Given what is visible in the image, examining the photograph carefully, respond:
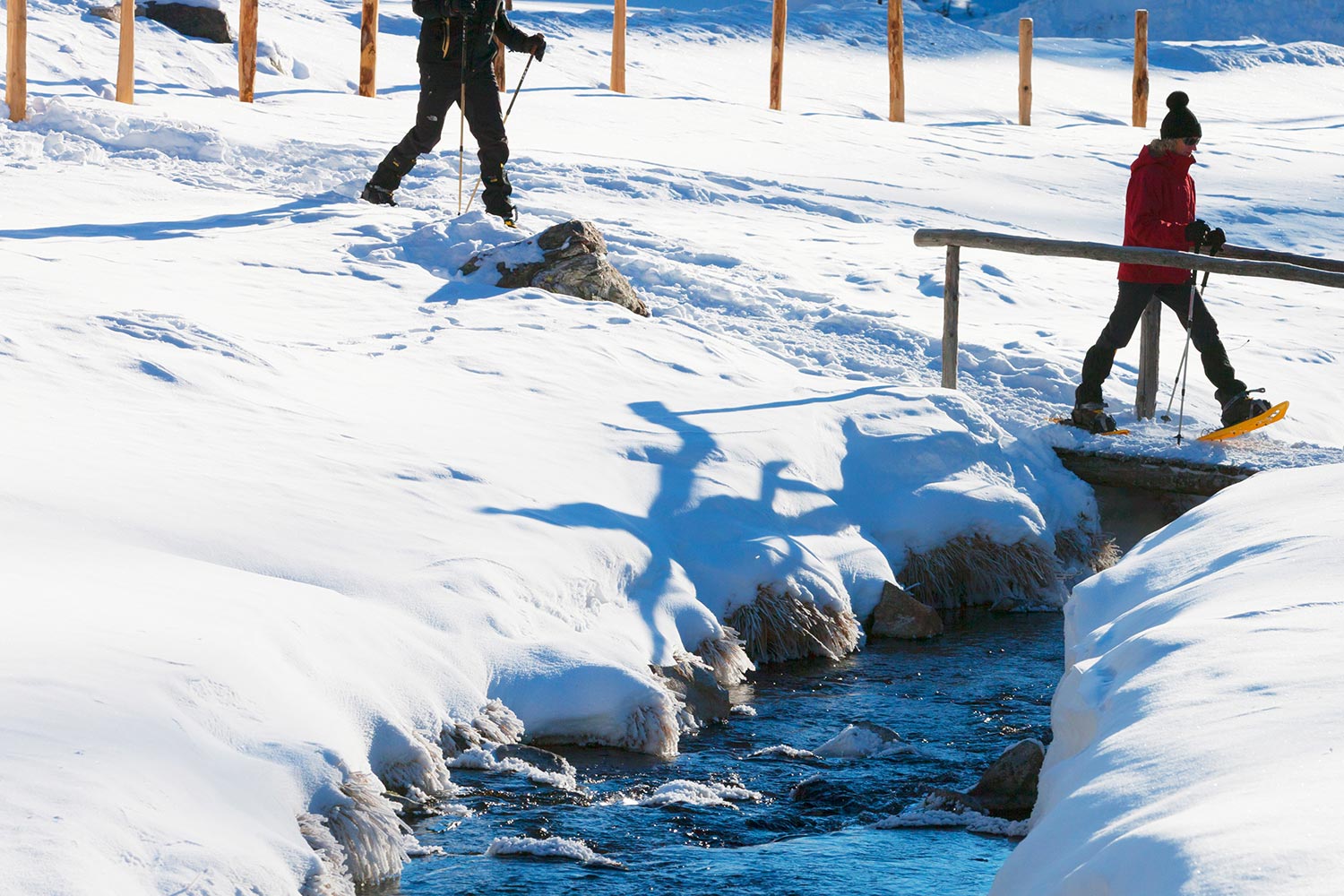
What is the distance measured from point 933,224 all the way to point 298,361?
7.67m

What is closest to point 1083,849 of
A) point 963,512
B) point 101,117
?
point 963,512

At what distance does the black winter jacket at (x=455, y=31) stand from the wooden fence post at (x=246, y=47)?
474 cm

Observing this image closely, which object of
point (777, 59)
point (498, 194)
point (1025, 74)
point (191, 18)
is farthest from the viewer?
point (1025, 74)

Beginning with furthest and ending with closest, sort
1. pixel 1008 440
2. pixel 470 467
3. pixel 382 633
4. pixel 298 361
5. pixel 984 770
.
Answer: pixel 1008 440 < pixel 298 361 < pixel 470 467 < pixel 984 770 < pixel 382 633

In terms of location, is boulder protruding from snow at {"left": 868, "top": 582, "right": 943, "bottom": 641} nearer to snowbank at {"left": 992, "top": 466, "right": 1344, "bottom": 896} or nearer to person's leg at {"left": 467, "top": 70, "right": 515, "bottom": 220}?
snowbank at {"left": 992, "top": 466, "right": 1344, "bottom": 896}

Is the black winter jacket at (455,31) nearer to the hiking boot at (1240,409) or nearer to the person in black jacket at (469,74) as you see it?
the person in black jacket at (469,74)

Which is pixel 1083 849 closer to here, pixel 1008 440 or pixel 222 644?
pixel 222 644

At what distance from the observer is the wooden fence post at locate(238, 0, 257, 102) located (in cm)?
1406

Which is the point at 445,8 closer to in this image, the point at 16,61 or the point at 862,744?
the point at 16,61

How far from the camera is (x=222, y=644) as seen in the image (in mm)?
4133

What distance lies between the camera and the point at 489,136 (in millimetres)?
10062

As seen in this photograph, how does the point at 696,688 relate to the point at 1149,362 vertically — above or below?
below

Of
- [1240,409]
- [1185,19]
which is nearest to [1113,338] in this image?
[1240,409]

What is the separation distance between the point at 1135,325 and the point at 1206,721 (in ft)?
16.1
